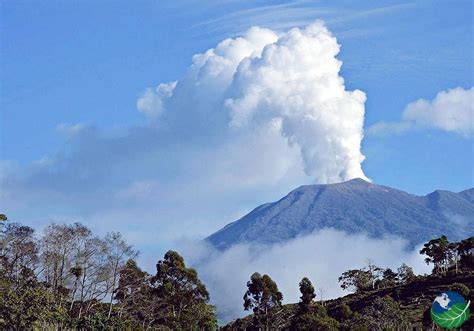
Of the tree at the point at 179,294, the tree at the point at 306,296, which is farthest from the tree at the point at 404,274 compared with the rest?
the tree at the point at 179,294

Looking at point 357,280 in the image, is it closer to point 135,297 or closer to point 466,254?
point 466,254

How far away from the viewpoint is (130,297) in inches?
2680

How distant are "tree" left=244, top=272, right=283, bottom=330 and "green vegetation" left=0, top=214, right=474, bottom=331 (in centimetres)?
10

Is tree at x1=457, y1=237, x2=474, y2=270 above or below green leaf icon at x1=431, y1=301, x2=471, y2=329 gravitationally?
above

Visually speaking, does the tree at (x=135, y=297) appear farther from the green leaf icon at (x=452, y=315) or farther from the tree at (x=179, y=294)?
the green leaf icon at (x=452, y=315)

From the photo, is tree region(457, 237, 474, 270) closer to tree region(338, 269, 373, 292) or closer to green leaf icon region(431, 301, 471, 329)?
tree region(338, 269, 373, 292)

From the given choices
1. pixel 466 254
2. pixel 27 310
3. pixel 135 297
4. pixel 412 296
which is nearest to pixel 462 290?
pixel 412 296

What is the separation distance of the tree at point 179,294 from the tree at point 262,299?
13.7 feet

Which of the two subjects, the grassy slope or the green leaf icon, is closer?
the green leaf icon

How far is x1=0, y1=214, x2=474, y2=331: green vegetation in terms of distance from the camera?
171ft

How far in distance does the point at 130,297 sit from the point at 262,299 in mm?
15188

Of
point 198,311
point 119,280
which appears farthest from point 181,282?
point 119,280

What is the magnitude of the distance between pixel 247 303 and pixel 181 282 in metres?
6.90

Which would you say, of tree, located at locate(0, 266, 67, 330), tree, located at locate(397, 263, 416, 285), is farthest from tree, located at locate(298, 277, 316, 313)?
tree, located at locate(0, 266, 67, 330)
